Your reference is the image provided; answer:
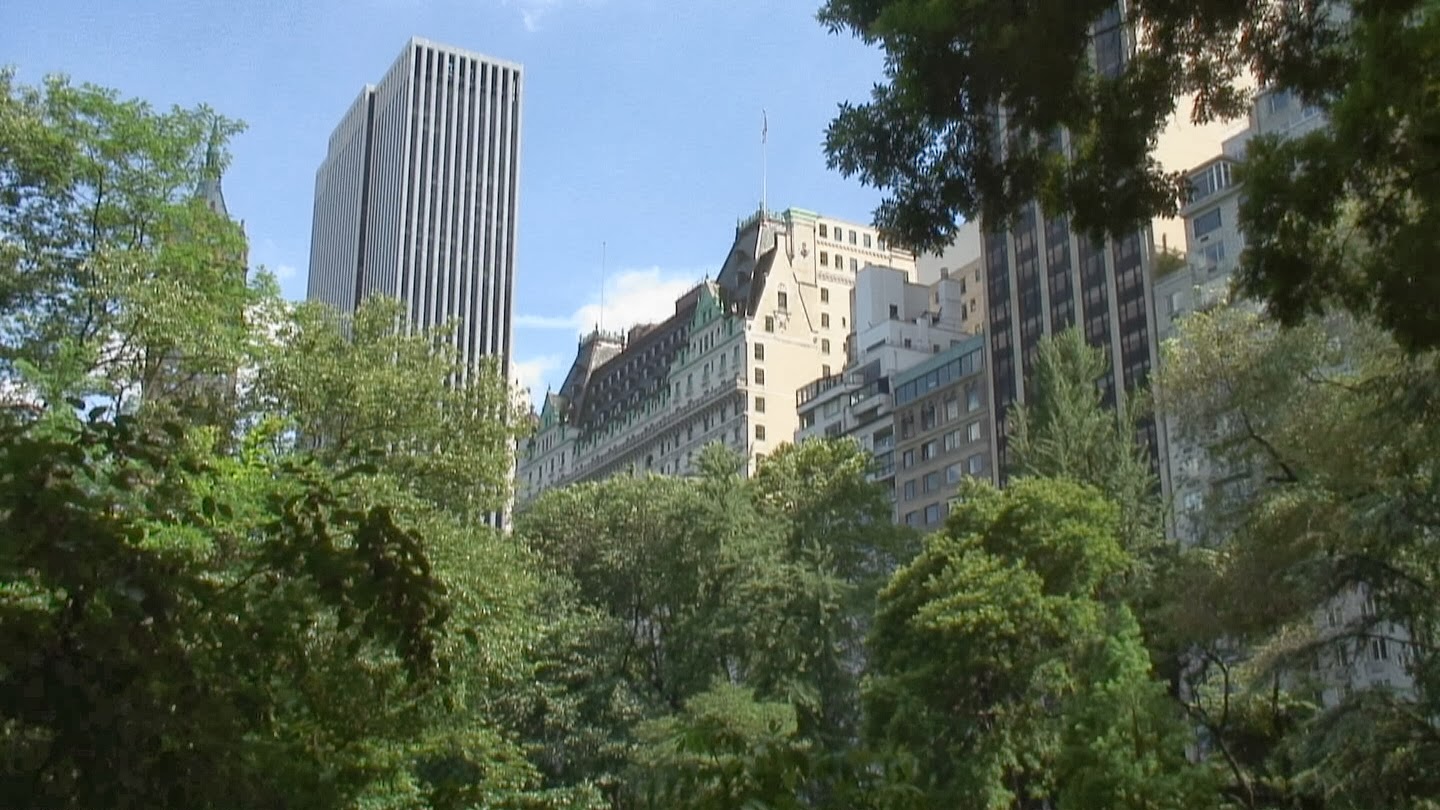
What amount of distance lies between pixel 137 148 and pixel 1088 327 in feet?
178

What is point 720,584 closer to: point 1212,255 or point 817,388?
point 1212,255

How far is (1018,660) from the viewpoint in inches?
1208

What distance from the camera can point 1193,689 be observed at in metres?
28.7

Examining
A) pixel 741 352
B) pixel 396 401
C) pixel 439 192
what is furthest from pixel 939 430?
pixel 439 192

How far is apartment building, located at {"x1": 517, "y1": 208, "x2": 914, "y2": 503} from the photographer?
93.8 metres

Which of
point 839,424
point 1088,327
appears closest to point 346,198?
point 839,424

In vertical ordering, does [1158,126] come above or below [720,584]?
below

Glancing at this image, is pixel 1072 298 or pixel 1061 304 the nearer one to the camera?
pixel 1072 298

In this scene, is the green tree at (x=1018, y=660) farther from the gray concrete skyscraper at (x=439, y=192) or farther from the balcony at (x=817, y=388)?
the gray concrete skyscraper at (x=439, y=192)

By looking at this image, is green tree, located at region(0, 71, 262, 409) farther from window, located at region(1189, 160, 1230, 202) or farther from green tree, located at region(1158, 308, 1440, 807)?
window, located at region(1189, 160, 1230, 202)

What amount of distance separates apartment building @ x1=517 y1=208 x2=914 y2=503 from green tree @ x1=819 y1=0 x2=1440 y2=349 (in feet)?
251

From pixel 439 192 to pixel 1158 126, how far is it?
135 m

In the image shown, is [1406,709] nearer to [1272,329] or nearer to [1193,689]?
[1193,689]

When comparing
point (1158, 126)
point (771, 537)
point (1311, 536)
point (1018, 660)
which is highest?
point (771, 537)
